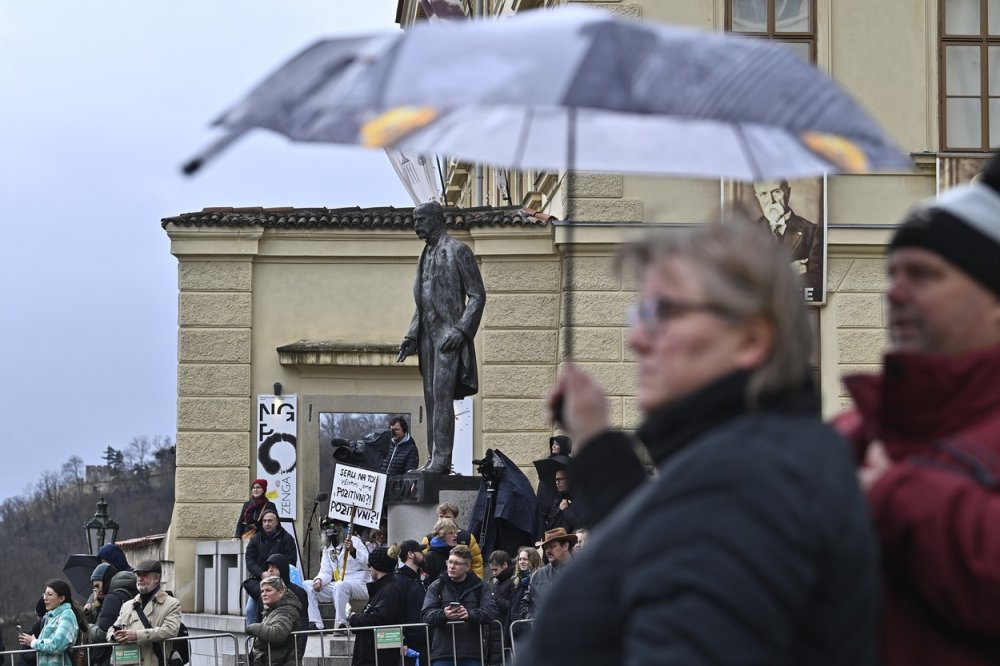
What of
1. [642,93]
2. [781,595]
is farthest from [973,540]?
[642,93]

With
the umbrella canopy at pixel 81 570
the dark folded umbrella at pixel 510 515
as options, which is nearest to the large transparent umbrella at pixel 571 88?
the dark folded umbrella at pixel 510 515

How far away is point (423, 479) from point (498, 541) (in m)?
1.24

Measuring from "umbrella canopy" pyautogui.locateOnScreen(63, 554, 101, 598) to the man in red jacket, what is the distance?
17.1 m

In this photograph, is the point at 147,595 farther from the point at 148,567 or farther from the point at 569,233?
the point at 569,233

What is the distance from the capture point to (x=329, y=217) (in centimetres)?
2506

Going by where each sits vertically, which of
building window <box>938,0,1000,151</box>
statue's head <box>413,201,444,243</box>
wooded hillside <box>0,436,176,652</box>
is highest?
building window <box>938,0,1000,151</box>

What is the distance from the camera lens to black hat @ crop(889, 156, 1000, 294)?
9.55ft

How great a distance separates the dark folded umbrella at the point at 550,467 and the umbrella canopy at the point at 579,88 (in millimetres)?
12552

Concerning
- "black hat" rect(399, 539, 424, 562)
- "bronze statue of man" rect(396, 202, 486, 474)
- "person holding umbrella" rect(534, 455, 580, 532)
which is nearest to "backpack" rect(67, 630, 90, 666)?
"black hat" rect(399, 539, 424, 562)

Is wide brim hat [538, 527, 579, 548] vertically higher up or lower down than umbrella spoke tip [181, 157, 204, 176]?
lower down

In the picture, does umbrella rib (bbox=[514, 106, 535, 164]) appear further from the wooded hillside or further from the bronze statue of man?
the wooded hillside

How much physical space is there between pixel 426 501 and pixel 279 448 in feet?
25.5

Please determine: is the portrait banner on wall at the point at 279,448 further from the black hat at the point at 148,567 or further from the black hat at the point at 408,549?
the black hat at the point at 148,567

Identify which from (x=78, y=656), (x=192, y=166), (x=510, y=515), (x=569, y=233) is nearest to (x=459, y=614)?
(x=510, y=515)
